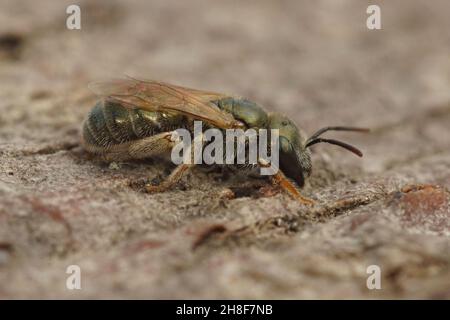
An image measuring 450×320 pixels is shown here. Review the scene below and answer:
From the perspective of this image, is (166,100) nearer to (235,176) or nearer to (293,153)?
(235,176)

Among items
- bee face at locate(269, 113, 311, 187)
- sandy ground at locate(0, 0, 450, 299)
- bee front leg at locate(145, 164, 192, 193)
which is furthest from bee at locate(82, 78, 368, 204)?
bee front leg at locate(145, 164, 192, 193)

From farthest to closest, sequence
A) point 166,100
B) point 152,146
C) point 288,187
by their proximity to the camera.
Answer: point 166,100
point 152,146
point 288,187

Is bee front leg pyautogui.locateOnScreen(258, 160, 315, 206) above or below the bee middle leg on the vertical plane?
below

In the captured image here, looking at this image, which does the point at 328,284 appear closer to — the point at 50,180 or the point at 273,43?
the point at 50,180

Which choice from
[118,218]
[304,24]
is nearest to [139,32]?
[304,24]

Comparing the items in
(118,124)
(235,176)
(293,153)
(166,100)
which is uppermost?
(166,100)

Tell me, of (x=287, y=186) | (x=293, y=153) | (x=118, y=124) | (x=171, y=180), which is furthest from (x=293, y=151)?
(x=118, y=124)

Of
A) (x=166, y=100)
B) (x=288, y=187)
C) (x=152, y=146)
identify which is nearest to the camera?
(x=288, y=187)

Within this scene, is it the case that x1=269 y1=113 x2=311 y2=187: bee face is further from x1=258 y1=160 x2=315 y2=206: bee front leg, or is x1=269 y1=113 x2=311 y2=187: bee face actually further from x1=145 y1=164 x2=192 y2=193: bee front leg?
x1=145 y1=164 x2=192 y2=193: bee front leg

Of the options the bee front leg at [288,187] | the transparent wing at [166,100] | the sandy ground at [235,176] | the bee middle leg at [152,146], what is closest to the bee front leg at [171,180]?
the sandy ground at [235,176]
